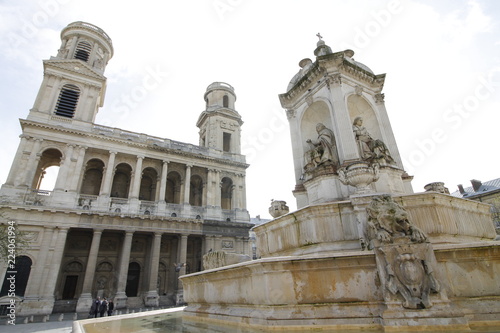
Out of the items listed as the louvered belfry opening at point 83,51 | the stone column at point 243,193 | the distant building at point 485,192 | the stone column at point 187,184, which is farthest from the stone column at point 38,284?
the distant building at point 485,192

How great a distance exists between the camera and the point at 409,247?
132 inches

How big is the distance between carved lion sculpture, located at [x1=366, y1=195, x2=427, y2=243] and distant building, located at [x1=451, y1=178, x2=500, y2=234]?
115ft

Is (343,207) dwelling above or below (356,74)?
below

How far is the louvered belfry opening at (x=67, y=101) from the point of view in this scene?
962 inches

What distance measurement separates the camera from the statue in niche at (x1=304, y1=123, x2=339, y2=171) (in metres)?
6.57

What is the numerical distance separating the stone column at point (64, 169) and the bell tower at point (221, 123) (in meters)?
14.0

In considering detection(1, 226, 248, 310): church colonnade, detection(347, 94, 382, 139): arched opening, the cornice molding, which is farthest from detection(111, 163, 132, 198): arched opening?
detection(347, 94, 382, 139): arched opening

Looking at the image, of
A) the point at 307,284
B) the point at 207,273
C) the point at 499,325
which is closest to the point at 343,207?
the point at 307,284

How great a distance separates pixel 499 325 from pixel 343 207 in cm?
249

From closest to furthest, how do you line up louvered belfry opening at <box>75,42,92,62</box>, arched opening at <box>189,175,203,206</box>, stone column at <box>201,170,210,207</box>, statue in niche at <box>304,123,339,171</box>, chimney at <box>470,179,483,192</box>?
statue in niche at <box>304,123,339,171</box>, stone column at <box>201,170,210,207</box>, louvered belfry opening at <box>75,42,92,62</box>, arched opening at <box>189,175,203,206</box>, chimney at <box>470,179,483,192</box>

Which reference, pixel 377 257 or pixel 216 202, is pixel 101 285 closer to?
pixel 216 202

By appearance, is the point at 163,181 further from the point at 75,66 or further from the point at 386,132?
the point at 386,132

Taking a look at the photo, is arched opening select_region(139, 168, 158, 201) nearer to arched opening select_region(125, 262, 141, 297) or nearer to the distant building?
arched opening select_region(125, 262, 141, 297)

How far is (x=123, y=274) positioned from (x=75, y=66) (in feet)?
70.5
